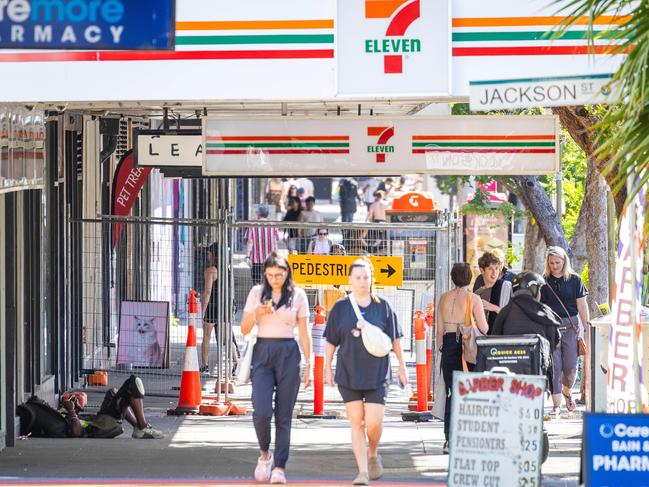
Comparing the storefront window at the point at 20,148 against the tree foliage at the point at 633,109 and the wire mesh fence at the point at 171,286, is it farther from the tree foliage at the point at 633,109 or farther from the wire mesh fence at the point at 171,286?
the tree foliage at the point at 633,109

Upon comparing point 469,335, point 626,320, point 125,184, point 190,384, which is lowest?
point 190,384

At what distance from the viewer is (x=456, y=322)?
1126 cm

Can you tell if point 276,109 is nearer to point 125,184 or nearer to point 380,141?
point 380,141

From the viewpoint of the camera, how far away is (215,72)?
10305mm

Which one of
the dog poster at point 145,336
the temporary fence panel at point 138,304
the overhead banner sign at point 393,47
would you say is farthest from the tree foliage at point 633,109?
the dog poster at point 145,336

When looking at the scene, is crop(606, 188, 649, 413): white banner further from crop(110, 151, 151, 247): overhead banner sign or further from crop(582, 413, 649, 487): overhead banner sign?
crop(110, 151, 151, 247): overhead banner sign

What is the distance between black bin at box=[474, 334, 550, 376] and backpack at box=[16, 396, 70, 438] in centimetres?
403

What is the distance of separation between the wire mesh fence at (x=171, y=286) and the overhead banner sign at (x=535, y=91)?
482 cm

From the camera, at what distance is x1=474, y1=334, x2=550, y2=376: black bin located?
10.6 m

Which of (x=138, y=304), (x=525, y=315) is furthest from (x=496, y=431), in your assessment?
(x=138, y=304)

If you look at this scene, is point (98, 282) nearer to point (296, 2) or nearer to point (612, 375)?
point (296, 2)

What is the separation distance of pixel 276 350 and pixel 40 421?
3.31m

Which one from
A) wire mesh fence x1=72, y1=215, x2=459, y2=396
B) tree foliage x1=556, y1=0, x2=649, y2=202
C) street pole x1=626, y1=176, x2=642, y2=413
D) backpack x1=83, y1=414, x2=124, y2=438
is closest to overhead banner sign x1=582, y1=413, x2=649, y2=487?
street pole x1=626, y1=176, x2=642, y2=413

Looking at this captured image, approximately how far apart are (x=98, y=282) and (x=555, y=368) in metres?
5.52
